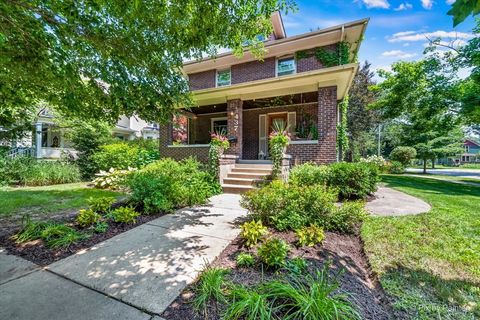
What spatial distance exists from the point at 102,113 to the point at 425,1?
838cm

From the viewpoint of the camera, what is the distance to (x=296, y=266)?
2557 mm

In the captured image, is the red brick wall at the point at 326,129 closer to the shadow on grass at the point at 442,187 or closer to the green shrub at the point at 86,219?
the shadow on grass at the point at 442,187

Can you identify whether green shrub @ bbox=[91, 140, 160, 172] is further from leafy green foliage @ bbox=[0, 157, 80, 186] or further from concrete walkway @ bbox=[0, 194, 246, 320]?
concrete walkway @ bbox=[0, 194, 246, 320]

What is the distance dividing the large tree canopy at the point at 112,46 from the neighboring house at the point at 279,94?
2636mm

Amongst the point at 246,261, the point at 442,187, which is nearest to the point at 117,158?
the point at 246,261

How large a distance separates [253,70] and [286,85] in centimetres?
357

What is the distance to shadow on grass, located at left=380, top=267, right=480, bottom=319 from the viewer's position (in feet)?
6.86

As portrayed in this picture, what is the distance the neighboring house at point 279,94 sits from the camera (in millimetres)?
8164

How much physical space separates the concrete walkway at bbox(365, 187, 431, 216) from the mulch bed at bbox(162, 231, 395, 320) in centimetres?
197

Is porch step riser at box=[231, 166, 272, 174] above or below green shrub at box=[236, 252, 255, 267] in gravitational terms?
above

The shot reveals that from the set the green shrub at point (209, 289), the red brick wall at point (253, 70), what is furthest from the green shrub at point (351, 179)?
the red brick wall at point (253, 70)

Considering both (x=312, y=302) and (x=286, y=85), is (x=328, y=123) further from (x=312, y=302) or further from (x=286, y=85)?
(x=312, y=302)

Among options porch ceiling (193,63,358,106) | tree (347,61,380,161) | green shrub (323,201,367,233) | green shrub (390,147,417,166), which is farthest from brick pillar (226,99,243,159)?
green shrub (390,147,417,166)

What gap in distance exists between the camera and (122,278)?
8.15 feet
